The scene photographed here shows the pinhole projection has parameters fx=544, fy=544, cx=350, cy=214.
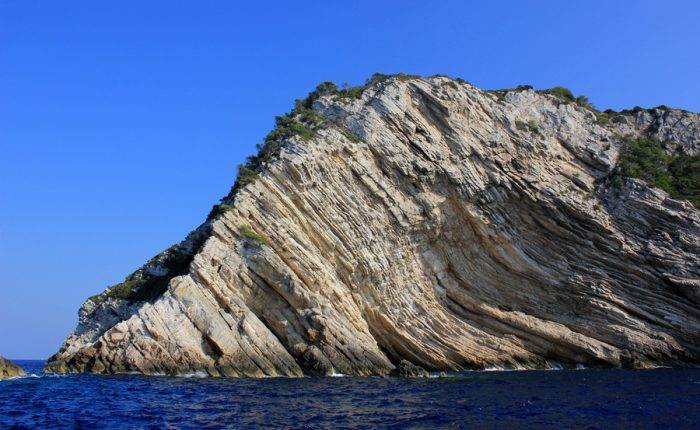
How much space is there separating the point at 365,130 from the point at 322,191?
6.04m

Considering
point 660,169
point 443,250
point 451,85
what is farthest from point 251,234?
point 660,169

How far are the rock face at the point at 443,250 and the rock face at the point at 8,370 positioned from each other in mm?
2609

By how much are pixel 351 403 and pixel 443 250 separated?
71.5ft

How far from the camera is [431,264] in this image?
1532 inches

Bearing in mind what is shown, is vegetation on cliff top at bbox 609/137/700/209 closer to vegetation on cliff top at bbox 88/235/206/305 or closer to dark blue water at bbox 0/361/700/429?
dark blue water at bbox 0/361/700/429

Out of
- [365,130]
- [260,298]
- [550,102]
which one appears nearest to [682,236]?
[550,102]

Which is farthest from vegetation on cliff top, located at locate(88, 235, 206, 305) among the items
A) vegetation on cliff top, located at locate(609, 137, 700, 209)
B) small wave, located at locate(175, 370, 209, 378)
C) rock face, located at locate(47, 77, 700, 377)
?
vegetation on cliff top, located at locate(609, 137, 700, 209)

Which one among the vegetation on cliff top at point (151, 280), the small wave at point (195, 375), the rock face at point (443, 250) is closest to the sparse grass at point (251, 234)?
the rock face at point (443, 250)

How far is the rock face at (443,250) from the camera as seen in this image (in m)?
32.3

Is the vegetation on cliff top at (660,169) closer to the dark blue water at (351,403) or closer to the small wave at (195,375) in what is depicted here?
the dark blue water at (351,403)

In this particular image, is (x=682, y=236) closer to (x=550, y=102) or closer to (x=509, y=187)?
(x=509, y=187)

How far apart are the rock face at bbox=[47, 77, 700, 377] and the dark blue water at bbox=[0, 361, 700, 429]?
6.45 metres

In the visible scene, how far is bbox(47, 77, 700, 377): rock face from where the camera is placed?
106ft

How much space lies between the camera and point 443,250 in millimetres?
39312
